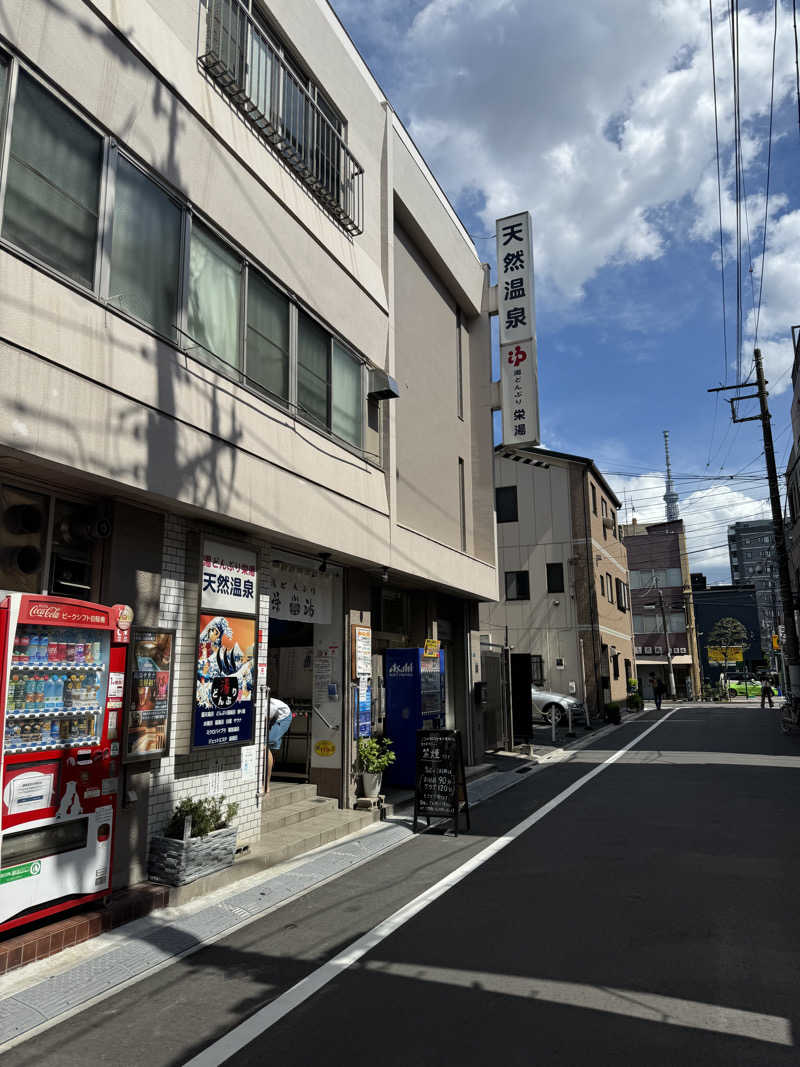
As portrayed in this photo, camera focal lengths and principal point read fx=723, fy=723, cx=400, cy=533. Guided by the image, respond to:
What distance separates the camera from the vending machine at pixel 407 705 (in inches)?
495

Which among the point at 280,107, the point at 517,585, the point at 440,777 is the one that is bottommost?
the point at 440,777

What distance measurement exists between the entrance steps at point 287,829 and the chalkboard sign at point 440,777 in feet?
3.01

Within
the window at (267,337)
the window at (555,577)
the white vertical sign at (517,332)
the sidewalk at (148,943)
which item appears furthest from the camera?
the window at (555,577)

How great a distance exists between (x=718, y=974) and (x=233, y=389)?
6922 mm

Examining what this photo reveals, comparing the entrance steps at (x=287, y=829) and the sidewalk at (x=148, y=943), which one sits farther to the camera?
the entrance steps at (x=287, y=829)

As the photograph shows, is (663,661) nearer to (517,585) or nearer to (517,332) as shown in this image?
(517,585)

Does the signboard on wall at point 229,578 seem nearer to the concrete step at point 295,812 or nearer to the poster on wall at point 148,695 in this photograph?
the poster on wall at point 148,695

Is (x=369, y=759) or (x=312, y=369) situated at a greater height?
(x=312, y=369)

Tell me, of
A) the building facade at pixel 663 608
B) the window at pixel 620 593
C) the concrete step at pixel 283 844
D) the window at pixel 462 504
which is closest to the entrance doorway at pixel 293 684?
the concrete step at pixel 283 844

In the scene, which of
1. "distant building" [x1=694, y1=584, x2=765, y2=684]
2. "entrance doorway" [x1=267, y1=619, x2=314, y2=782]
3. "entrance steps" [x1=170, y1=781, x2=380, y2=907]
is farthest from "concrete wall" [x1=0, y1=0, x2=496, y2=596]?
"distant building" [x1=694, y1=584, x2=765, y2=684]

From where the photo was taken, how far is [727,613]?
7956 cm

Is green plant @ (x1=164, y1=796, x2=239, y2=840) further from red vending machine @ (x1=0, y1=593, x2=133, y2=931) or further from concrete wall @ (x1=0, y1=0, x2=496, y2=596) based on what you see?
concrete wall @ (x1=0, y1=0, x2=496, y2=596)

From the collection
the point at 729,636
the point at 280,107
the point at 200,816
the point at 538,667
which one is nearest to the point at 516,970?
the point at 200,816

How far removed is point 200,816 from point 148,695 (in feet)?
4.41
